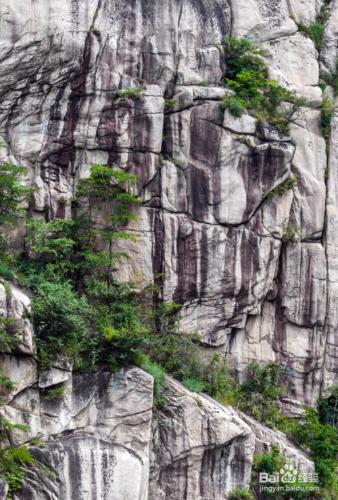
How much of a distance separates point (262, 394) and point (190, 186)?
21.2 ft

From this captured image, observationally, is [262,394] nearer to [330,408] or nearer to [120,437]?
[330,408]

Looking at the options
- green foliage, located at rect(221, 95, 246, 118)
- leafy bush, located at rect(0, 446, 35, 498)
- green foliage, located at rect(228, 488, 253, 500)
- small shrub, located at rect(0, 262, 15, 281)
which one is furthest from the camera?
green foliage, located at rect(221, 95, 246, 118)

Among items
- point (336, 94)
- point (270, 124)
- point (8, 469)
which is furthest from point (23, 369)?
point (336, 94)

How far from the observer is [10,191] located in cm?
1744

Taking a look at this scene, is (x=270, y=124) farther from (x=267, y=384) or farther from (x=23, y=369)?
(x=23, y=369)

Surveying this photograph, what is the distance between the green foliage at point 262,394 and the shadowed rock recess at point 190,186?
1.51 ft

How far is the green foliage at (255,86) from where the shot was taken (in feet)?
69.8

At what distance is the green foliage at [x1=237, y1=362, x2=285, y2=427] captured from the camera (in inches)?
787

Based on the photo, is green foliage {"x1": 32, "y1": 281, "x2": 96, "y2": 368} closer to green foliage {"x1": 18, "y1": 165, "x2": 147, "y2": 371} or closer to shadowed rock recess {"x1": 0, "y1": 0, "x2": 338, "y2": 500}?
green foliage {"x1": 18, "y1": 165, "x2": 147, "y2": 371}

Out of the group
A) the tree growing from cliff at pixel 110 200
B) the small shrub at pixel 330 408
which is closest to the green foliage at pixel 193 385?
the tree growing from cliff at pixel 110 200

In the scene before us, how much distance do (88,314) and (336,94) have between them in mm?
11955

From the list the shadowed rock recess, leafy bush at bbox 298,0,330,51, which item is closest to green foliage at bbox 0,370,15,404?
the shadowed rock recess

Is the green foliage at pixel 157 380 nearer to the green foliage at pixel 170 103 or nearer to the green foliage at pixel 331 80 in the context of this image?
the green foliage at pixel 170 103

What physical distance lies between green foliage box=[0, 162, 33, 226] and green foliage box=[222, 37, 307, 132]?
707 centimetres
